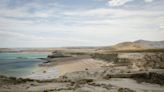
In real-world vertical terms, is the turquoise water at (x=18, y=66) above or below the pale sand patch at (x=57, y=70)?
below

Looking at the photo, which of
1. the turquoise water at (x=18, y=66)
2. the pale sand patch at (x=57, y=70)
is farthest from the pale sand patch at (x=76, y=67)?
the turquoise water at (x=18, y=66)

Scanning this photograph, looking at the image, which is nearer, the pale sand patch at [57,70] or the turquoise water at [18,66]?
the pale sand patch at [57,70]

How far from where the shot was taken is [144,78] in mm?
19859

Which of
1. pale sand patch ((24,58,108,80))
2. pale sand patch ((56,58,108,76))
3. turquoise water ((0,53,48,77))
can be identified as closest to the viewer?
pale sand patch ((24,58,108,80))

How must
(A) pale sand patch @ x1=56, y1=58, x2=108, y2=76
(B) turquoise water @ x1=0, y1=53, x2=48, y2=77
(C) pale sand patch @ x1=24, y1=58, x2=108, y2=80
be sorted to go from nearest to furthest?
1. (C) pale sand patch @ x1=24, y1=58, x2=108, y2=80
2. (A) pale sand patch @ x1=56, y1=58, x2=108, y2=76
3. (B) turquoise water @ x1=0, y1=53, x2=48, y2=77

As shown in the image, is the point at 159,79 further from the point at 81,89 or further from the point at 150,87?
the point at 81,89

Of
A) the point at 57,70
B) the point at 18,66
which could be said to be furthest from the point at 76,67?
the point at 18,66

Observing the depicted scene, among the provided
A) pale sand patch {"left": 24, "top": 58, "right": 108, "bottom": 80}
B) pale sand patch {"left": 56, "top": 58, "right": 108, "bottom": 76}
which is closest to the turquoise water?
pale sand patch {"left": 24, "top": 58, "right": 108, "bottom": 80}

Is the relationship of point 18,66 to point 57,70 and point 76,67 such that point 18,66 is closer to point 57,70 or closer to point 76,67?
point 57,70

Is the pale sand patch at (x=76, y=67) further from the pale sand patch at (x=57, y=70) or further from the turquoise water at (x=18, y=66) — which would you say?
the turquoise water at (x=18, y=66)

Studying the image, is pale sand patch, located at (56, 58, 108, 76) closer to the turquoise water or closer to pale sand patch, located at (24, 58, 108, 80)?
pale sand patch, located at (24, 58, 108, 80)

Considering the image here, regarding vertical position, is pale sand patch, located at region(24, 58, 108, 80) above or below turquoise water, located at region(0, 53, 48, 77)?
above

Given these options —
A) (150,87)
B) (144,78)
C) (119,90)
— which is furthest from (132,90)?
(144,78)

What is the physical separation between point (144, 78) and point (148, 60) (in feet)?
38.9
